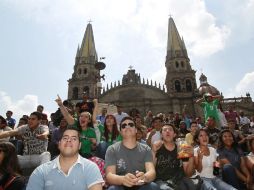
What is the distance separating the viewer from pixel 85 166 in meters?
3.69

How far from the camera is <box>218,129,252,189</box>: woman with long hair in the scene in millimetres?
5699

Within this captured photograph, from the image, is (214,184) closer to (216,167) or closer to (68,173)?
(216,167)

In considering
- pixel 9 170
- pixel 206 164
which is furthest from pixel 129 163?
pixel 206 164

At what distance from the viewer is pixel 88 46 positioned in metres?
56.6

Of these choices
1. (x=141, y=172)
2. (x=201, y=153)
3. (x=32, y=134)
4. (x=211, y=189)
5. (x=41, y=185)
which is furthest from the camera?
(x=32, y=134)

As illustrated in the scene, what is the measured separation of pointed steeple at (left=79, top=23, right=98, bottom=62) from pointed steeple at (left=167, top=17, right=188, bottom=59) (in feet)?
52.8

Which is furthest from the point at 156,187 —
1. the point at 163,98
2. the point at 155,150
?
the point at 163,98

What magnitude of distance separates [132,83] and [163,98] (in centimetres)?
658

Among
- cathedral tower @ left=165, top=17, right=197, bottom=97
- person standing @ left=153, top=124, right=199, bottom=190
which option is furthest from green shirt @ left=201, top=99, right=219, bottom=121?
cathedral tower @ left=165, top=17, right=197, bottom=97

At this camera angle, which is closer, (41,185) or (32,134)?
(41,185)

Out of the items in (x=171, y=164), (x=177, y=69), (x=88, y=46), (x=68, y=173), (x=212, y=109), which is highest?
(x=88, y=46)

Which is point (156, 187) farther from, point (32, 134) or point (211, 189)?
point (32, 134)

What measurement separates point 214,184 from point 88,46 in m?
53.5

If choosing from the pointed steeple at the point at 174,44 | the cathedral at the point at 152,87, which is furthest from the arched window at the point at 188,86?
the pointed steeple at the point at 174,44
